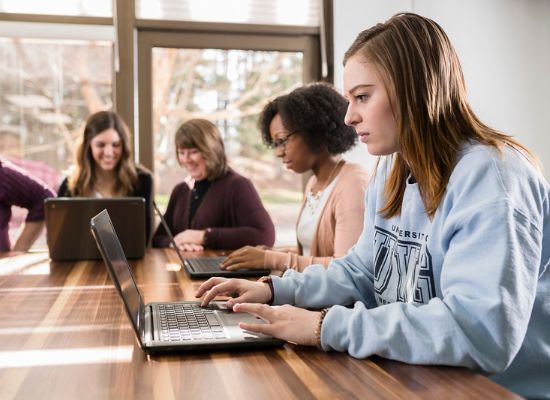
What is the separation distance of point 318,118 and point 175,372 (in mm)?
1449

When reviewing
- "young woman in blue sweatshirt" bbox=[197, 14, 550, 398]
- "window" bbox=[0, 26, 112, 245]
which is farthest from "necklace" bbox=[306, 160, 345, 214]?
"window" bbox=[0, 26, 112, 245]

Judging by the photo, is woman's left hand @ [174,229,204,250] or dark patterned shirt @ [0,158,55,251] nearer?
woman's left hand @ [174,229,204,250]

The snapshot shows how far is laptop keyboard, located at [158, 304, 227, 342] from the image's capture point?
3.51 ft

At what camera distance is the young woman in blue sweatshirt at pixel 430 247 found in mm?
933

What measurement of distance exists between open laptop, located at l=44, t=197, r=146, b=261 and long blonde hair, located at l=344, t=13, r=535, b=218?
4.03ft

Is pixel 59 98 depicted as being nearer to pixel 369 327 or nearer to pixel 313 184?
pixel 313 184

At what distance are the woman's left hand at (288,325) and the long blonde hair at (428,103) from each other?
11.6 inches

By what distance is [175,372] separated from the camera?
0.94m

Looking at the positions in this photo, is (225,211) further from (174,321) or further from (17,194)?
(174,321)

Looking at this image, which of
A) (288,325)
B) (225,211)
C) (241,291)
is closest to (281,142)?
(225,211)

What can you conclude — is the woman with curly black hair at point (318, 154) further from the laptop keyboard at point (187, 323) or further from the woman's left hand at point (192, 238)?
the laptop keyboard at point (187, 323)

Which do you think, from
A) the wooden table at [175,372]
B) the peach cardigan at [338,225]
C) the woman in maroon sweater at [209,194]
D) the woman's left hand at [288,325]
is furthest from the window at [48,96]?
the woman's left hand at [288,325]

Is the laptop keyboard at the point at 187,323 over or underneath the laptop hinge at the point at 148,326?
over

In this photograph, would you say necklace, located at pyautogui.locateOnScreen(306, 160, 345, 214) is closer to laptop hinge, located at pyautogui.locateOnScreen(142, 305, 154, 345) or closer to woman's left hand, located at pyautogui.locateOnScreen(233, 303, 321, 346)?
laptop hinge, located at pyautogui.locateOnScreen(142, 305, 154, 345)
